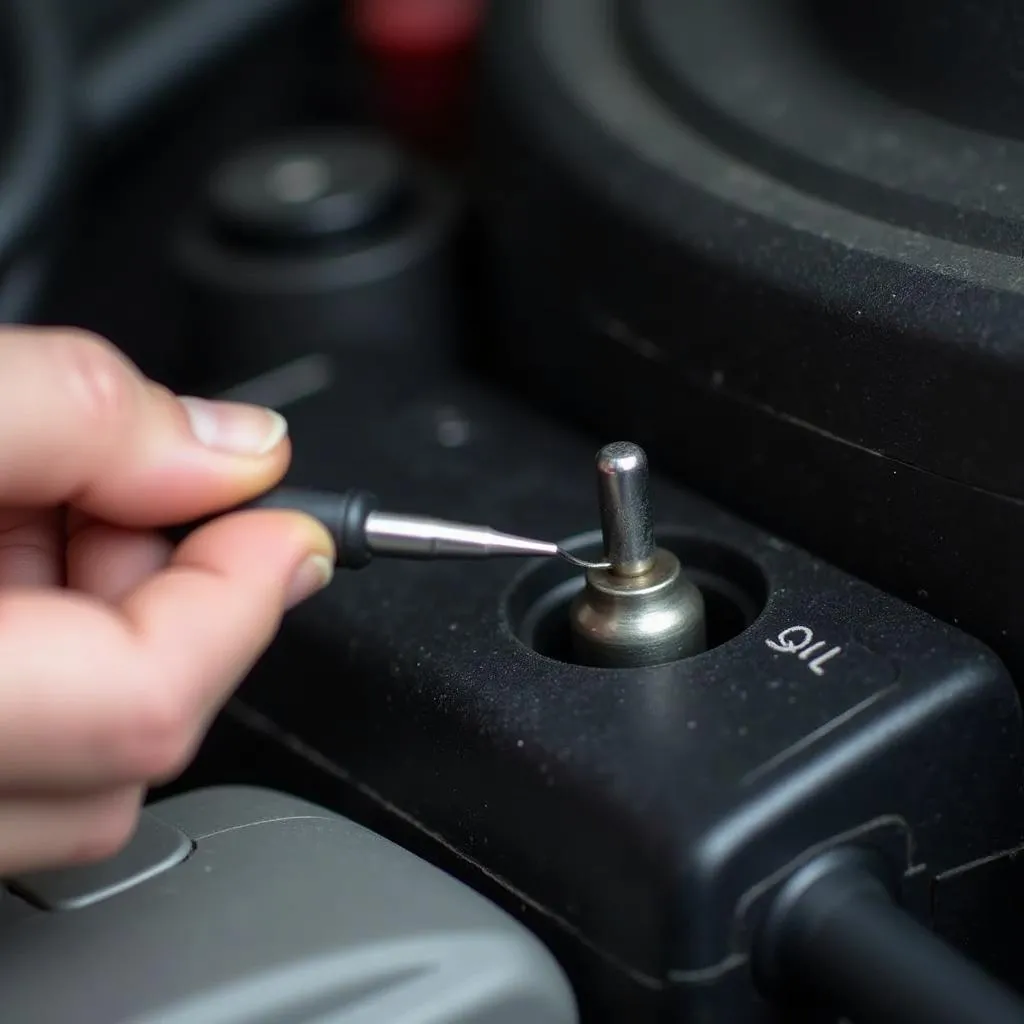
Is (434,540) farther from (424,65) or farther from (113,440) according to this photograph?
(424,65)

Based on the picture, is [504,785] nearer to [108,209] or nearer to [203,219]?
[203,219]

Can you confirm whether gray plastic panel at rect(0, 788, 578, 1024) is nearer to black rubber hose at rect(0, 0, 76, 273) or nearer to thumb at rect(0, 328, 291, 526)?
thumb at rect(0, 328, 291, 526)

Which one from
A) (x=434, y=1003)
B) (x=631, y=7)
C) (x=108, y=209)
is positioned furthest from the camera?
(x=108, y=209)

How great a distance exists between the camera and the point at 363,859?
39 centimetres

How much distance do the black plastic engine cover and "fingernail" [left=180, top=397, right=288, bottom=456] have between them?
125 mm

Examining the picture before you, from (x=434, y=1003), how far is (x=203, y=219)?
1.29 feet

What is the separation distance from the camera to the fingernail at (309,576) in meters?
0.40

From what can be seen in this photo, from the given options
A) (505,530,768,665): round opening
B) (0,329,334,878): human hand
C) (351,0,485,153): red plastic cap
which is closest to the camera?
(0,329,334,878): human hand

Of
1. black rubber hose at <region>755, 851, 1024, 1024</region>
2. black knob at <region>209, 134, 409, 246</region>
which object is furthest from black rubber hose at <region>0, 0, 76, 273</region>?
black rubber hose at <region>755, 851, 1024, 1024</region>

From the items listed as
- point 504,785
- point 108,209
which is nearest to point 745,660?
point 504,785

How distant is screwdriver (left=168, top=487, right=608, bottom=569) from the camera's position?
433mm

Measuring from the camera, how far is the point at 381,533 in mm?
437

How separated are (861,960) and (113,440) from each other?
0.21 meters

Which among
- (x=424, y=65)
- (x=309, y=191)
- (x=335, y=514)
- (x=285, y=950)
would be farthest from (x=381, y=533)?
(x=424, y=65)
